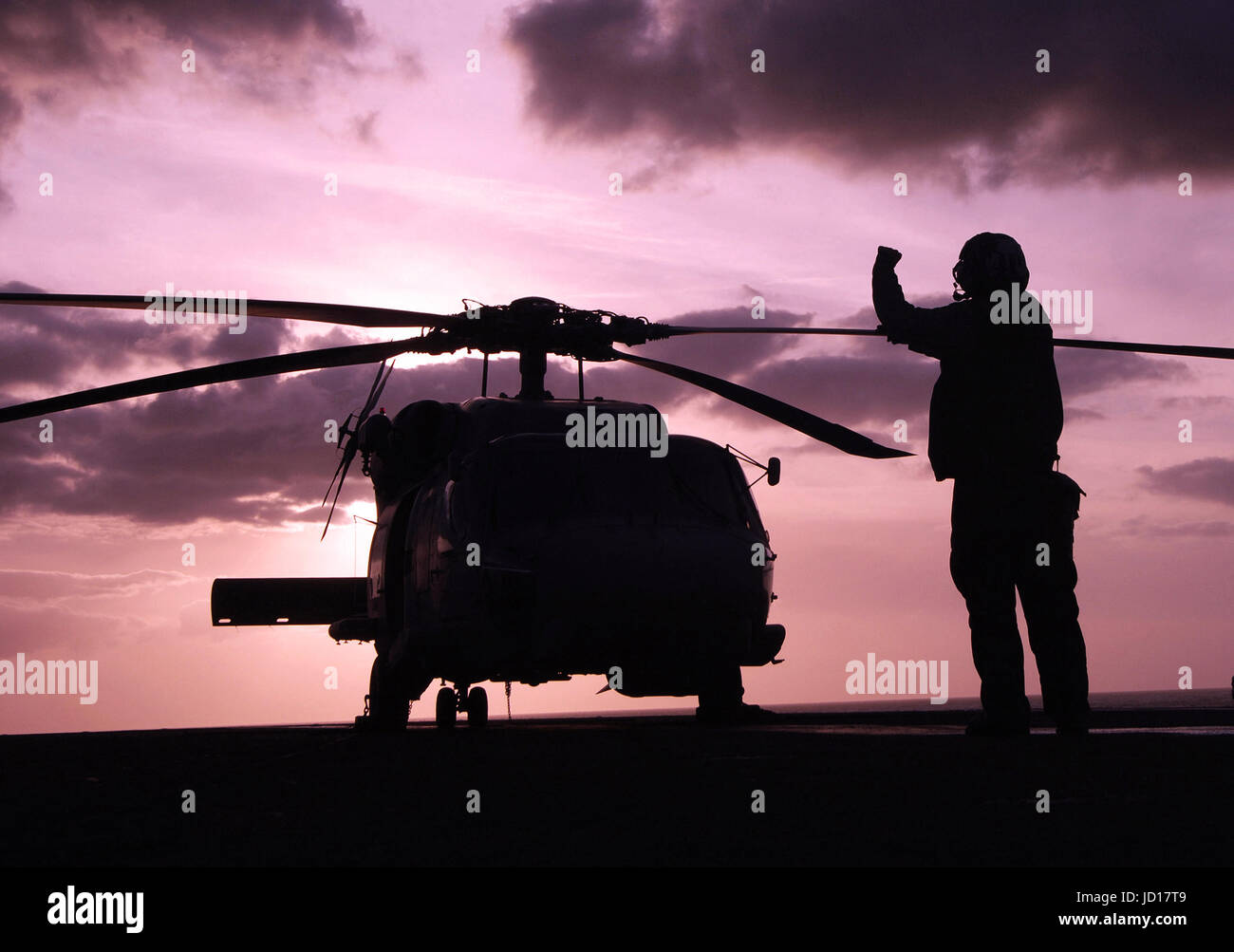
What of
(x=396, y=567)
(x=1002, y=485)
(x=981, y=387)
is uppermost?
(x=981, y=387)

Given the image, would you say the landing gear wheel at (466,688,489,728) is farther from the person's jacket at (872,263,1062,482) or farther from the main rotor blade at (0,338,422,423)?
the person's jacket at (872,263,1062,482)

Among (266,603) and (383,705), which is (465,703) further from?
(266,603)

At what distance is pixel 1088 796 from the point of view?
4.28 meters

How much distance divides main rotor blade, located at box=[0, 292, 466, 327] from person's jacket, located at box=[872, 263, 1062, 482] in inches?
272

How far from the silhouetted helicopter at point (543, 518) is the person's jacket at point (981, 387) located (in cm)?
202

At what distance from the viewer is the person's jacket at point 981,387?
7.38 meters

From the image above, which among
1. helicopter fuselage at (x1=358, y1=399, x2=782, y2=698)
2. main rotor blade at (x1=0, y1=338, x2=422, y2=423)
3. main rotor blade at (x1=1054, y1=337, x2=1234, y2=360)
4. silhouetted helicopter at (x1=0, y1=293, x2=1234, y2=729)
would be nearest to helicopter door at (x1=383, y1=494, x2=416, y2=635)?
silhouetted helicopter at (x1=0, y1=293, x2=1234, y2=729)

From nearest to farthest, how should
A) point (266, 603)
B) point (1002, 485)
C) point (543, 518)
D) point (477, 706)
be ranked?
point (1002, 485)
point (543, 518)
point (477, 706)
point (266, 603)

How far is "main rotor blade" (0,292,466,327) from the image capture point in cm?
1155

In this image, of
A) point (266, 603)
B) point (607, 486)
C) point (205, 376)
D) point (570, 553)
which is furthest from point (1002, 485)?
point (266, 603)

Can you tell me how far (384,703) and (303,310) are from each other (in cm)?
530

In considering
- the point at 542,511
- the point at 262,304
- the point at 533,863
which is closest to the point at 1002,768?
the point at 533,863

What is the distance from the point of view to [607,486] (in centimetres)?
1267
